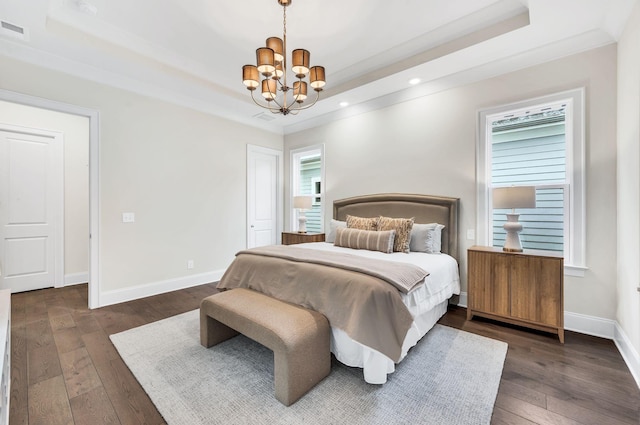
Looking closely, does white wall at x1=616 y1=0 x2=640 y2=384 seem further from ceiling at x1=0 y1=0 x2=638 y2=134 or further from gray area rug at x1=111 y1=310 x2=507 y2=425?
gray area rug at x1=111 y1=310 x2=507 y2=425

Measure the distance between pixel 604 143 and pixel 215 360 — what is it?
3.90 meters

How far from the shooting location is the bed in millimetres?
1781

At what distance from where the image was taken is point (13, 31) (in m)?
2.48

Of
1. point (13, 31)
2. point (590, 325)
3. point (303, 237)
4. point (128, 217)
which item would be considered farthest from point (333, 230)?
point (13, 31)

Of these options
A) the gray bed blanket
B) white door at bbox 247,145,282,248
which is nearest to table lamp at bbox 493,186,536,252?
the gray bed blanket

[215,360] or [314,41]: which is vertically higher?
[314,41]

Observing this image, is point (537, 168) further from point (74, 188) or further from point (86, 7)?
point (74, 188)

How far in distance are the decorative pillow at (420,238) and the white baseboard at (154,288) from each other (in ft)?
10.3

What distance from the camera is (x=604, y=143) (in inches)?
97.3

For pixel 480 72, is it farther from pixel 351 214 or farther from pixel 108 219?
pixel 108 219

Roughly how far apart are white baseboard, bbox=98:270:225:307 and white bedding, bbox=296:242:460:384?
8.26 feet

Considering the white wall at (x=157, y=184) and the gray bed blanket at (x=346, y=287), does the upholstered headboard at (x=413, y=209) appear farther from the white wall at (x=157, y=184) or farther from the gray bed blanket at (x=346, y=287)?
the white wall at (x=157, y=184)

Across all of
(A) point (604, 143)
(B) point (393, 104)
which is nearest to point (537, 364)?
(A) point (604, 143)

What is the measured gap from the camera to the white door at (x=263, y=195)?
4.96 meters
